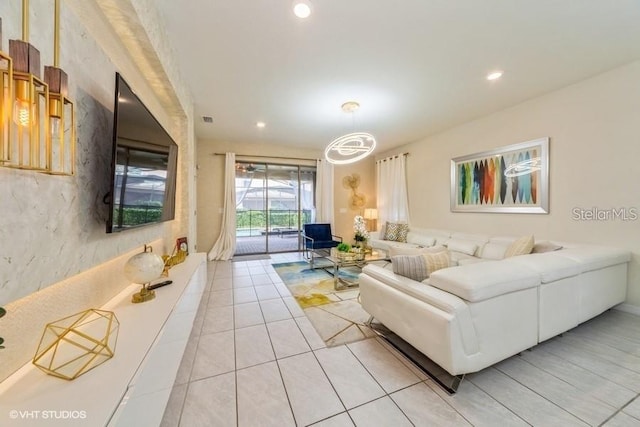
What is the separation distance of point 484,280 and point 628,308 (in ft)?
8.84

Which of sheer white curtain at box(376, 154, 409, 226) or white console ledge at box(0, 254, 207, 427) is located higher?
sheer white curtain at box(376, 154, 409, 226)

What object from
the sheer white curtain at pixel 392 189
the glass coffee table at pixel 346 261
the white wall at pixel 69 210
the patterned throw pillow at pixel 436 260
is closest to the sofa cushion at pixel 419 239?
the sheer white curtain at pixel 392 189

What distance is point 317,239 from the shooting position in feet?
17.4

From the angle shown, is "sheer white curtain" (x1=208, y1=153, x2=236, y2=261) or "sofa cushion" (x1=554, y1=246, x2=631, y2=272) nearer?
"sofa cushion" (x1=554, y1=246, x2=631, y2=272)

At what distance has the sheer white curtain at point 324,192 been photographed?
6.09 metres

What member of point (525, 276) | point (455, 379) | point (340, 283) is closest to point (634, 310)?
point (525, 276)

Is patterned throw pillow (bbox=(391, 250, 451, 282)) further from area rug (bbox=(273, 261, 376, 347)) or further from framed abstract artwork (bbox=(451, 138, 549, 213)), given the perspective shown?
framed abstract artwork (bbox=(451, 138, 549, 213))

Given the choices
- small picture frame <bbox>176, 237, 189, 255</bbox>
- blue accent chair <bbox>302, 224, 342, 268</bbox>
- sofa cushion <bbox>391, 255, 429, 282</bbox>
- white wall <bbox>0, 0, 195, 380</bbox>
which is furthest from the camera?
blue accent chair <bbox>302, 224, 342, 268</bbox>

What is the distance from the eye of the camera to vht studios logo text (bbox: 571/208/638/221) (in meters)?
2.54

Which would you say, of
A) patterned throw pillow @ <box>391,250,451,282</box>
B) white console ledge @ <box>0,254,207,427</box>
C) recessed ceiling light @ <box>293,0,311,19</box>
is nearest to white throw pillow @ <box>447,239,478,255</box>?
patterned throw pillow @ <box>391,250,451,282</box>

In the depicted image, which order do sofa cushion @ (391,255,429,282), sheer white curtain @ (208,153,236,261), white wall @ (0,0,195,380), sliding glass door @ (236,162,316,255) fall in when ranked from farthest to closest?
1. sliding glass door @ (236,162,316,255)
2. sheer white curtain @ (208,153,236,261)
3. sofa cushion @ (391,255,429,282)
4. white wall @ (0,0,195,380)

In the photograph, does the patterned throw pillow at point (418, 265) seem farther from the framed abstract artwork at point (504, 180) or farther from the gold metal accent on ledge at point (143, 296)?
the framed abstract artwork at point (504, 180)

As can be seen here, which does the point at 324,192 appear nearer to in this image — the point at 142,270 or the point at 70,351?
the point at 142,270

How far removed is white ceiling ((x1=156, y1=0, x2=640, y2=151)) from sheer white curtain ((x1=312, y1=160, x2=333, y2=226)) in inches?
93.0
